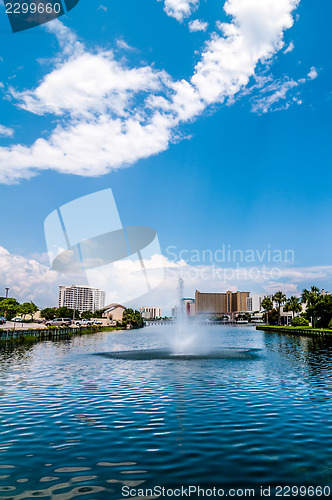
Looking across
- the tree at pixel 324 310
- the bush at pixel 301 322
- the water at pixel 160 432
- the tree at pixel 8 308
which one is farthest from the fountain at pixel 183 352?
the tree at pixel 8 308

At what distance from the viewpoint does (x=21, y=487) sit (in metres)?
10.8

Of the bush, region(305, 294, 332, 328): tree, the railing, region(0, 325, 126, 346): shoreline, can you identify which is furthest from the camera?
the bush

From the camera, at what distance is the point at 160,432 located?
53.4ft

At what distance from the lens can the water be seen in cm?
1148

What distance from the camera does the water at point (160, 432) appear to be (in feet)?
37.7

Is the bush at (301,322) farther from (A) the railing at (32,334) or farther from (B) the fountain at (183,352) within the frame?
(A) the railing at (32,334)

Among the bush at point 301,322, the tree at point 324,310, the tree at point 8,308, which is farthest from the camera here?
the bush at point 301,322

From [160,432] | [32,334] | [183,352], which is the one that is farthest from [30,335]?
[160,432]

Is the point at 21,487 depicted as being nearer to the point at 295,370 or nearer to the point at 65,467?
the point at 65,467

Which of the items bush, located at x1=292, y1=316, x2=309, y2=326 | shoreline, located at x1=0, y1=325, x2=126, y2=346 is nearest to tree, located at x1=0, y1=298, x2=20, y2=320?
shoreline, located at x1=0, y1=325, x2=126, y2=346

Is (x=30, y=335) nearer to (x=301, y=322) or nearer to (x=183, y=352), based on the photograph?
(x=183, y=352)

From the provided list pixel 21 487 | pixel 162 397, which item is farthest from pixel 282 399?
pixel 21 487

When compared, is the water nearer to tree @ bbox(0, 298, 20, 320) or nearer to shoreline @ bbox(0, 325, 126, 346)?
shoreline @ bbox(0, 325, 126, 346)

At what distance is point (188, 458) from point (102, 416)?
752cm
